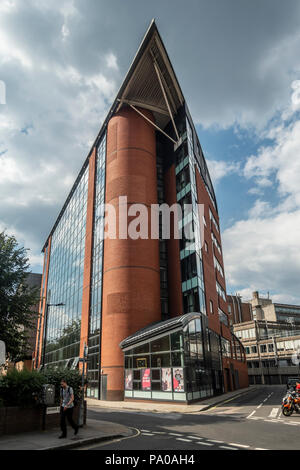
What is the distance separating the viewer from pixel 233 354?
151 ft

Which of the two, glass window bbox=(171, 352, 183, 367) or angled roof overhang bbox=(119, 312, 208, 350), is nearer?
glass window bbox=(171, 352, 183, 367)

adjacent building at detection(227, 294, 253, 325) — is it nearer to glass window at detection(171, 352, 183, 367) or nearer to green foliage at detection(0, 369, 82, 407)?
glass window at detection(171, 352, 183, 367)

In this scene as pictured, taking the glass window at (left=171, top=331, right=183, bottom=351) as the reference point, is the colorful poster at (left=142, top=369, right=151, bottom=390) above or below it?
below

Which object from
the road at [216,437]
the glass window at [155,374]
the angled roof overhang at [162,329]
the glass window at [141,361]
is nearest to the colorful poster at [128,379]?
the glass window at [141,361]

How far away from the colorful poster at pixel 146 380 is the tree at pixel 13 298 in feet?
34.2

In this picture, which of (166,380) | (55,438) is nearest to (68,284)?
(166,380)

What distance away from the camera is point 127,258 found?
3209 cm

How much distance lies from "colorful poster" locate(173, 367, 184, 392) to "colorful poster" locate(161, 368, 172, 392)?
1.80 feet

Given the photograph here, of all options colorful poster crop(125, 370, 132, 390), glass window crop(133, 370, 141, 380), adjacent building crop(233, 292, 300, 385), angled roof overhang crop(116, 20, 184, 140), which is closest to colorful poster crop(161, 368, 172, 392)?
glass window crop(133, 370, 141, 380)

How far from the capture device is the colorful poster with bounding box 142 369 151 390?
25159mm

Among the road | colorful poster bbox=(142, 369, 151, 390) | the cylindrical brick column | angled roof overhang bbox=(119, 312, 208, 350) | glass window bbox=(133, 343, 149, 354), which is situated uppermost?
the cylindrical brick column

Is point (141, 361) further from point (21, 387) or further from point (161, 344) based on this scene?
point (21, 387)

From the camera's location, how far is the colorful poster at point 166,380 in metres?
23.2

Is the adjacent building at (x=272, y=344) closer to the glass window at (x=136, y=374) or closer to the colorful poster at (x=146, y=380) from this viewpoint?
the glass window at (x=136, y=374)
